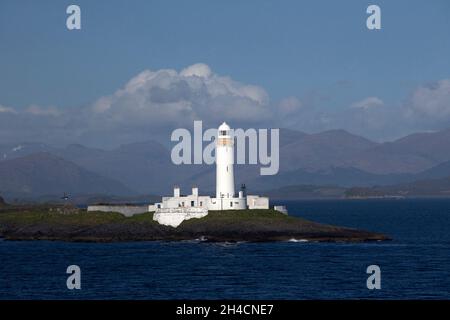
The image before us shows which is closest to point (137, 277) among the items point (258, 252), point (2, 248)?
point (258, 252)

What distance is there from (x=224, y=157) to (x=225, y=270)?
38339 millimetres

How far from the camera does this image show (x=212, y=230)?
109 metres

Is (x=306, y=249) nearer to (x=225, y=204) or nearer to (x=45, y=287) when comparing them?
(x=225, y=204)

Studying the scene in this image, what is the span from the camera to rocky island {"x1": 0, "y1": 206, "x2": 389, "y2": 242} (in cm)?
10856

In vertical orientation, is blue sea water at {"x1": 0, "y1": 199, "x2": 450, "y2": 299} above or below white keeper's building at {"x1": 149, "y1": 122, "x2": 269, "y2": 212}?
below

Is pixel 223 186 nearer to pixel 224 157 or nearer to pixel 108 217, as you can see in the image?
pixel 224 157

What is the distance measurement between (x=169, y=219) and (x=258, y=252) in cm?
2312

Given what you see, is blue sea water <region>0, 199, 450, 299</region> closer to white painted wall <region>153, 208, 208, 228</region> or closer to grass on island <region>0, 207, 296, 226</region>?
grass on island <region>0, 207, 296, 226</region>

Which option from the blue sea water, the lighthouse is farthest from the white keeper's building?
the blue sea water

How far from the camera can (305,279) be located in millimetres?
71875

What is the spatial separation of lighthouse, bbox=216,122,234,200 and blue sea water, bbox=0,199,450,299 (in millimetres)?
11221

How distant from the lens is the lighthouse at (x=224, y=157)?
377 feet

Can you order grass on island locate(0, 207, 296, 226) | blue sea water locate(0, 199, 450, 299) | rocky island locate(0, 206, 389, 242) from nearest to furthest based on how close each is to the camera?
blue sea water locate(0, 199, 450, 299)
rocky island locate(0, 206, 389, 242)
grass on island locate(0, 207, 296, 226)

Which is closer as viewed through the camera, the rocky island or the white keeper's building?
the rocky island
